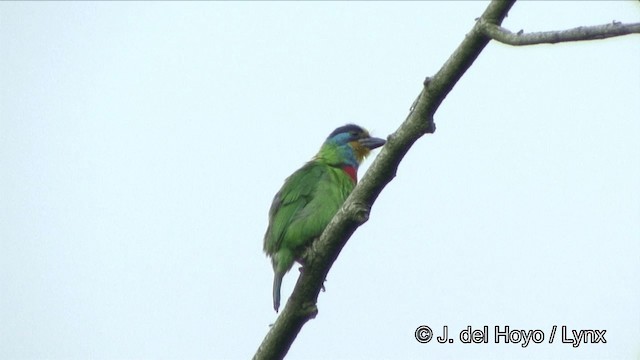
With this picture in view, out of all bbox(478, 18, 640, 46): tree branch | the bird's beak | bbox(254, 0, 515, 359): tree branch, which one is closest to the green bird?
the bird's beak

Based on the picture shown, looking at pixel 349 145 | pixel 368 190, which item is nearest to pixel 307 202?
pixel 349 145

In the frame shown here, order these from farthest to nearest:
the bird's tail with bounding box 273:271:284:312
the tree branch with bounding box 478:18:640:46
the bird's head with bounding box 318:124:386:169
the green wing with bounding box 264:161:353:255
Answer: the bird's head with bounding box 318:124:386:169 → the green wing with bounding box 264:161:353:255 → the bird's tail with bounding box 273:271:284:312 → the tree branch with bounding box 478:18:640:46

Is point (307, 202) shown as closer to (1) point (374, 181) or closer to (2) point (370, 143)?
(2) point (370, 143)

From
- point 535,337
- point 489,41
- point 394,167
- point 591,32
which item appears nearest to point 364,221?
point 394,167

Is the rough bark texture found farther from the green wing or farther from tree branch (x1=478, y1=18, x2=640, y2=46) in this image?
the green wing

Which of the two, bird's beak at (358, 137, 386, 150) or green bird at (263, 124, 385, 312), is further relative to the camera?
bird's beak at (358, 137, 386, 150)

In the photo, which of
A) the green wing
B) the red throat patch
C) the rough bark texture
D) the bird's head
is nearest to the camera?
the rough bark texture

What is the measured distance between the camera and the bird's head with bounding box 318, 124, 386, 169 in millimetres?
5723

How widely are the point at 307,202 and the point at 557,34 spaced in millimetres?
2517

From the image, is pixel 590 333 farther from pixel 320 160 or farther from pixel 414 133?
pixel 414 133

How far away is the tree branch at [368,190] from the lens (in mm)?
2846

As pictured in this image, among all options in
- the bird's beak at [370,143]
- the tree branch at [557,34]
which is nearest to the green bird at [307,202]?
the bird's beak at [370,143]

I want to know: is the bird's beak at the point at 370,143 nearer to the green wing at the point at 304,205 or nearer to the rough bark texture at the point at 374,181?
the green wing at the point at 304,205

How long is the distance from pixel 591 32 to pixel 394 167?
0.83 metres
